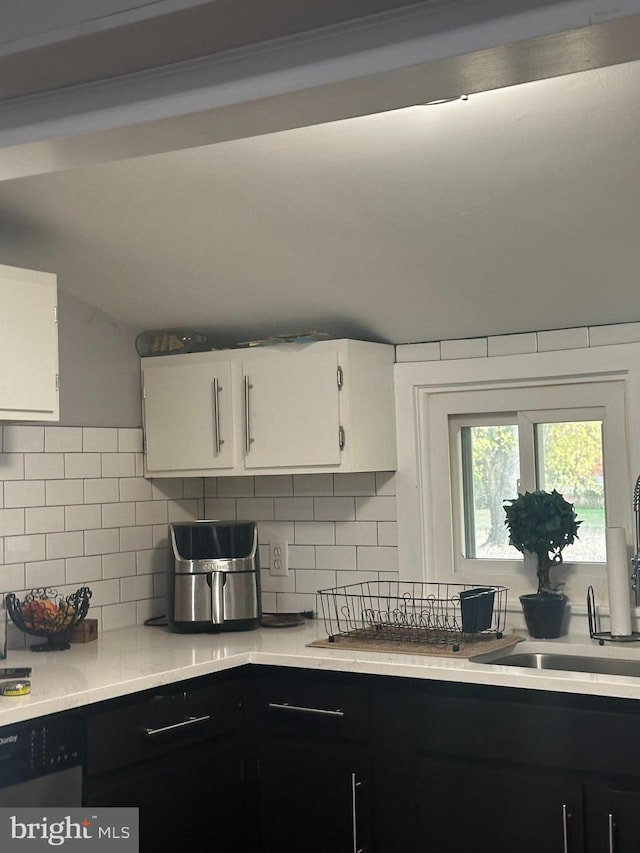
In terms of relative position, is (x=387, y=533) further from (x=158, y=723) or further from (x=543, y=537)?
(x=158, y=723)

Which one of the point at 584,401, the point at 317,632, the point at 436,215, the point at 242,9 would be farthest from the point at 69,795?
the point at 242,9

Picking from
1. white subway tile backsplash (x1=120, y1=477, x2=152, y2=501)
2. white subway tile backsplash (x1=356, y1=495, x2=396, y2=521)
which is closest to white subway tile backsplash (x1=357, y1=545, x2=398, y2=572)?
white subway tile backsplash (x1=356, y1=495, x2=396, y2=521)

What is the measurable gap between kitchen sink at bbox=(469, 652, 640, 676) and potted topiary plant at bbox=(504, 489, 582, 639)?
92 millimetres

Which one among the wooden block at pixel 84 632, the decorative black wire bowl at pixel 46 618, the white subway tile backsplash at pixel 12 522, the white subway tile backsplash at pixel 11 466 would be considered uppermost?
the white subway tile backsplash at pixel 11 466

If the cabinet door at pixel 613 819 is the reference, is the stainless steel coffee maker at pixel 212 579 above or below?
above

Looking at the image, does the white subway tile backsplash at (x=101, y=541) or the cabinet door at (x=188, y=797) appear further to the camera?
the white subway tile backsplash at (x=101, y=541)

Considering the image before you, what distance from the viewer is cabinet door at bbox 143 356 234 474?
12.0 ft

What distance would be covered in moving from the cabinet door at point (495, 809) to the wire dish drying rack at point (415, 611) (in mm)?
382

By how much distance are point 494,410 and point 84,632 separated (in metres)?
1.64

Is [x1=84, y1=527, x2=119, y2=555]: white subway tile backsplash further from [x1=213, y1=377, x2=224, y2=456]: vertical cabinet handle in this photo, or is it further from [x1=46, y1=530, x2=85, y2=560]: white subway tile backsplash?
[x1=213, y1=377, x2=224, y2=456]: vertical cabinet handle

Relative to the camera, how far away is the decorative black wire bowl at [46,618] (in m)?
3.24

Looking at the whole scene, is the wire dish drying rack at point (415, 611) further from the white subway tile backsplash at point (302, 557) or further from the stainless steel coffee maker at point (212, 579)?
the stainless steel coffee maker at point (212, 579)

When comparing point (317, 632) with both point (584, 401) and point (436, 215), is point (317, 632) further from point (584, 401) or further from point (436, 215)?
point (436, 215)

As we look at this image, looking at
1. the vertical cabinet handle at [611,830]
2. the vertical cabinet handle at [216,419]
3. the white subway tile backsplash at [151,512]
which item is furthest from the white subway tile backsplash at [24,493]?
the vertical cabinet handle at [611,830]
